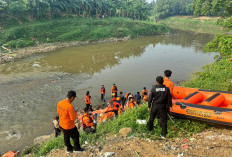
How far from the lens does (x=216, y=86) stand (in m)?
9.14

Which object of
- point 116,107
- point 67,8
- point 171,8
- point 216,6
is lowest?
point 116,107

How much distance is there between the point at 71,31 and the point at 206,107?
32.4 m

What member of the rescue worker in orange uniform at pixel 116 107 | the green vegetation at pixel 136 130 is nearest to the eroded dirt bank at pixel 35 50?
the rescue worker in orange uniform at pixel 116 107

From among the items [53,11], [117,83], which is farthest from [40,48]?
[117,83]

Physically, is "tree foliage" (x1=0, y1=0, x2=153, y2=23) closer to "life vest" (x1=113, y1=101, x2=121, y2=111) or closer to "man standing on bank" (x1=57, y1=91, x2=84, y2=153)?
"life vest" (x1=113, y1=101, x2=121, y2=111)

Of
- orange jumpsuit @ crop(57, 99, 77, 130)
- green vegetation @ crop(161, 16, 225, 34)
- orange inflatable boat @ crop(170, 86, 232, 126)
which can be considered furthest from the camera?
green vegetation @ crop(161, 16, 225, 34)

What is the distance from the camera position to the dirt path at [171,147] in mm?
3936

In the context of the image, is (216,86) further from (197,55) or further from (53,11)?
(53,11)

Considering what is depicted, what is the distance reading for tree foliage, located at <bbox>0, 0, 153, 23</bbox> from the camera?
104ft

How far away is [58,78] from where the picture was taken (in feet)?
50.4

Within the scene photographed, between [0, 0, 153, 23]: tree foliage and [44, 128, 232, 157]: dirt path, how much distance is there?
3449 centimetres

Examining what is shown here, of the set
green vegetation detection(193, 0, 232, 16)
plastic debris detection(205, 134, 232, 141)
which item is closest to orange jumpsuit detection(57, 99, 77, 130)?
plastic debris detection(205, 134, 232, 141)

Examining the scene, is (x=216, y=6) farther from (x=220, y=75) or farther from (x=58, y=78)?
(x=58, y=78)

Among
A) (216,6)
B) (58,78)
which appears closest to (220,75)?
(216,6)
